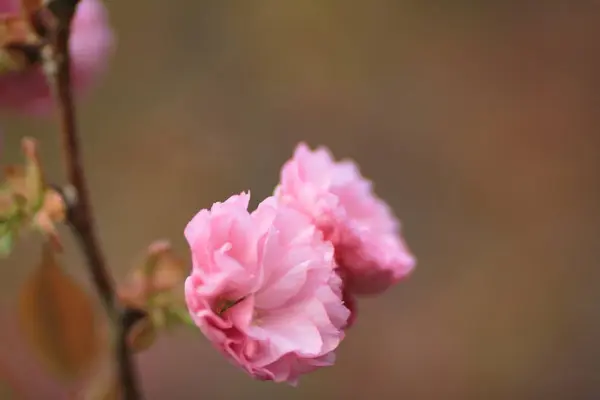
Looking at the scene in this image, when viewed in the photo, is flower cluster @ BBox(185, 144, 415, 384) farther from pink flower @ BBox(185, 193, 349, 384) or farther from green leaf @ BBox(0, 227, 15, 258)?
green leaf @ BBox(0, 227, 15, 258)

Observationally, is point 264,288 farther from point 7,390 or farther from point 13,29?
point 7,390

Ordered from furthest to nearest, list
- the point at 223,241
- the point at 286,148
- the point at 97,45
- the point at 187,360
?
the point at 286,148 → the point at 187,360 → the point at 97,45 → the point at 223,241

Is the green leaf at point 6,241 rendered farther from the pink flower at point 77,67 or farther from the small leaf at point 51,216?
the pink flower at point 77,67

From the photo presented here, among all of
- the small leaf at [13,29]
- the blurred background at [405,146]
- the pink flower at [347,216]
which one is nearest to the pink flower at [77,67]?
the small leaf at [13,29]

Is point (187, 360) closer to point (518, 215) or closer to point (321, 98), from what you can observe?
point (321, 98)

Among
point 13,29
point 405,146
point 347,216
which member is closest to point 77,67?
point 13,29

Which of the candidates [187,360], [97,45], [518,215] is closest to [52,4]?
[97,45]
